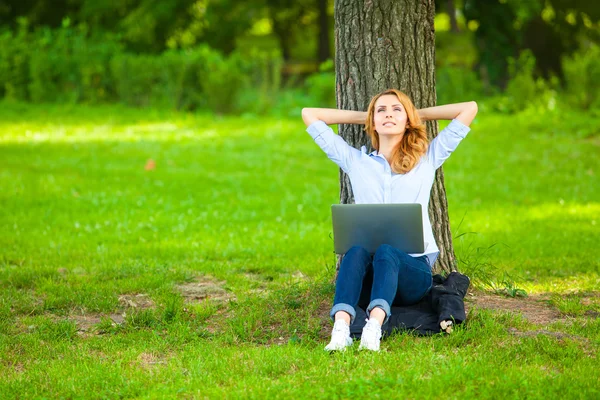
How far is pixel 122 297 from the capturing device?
20.4 ft

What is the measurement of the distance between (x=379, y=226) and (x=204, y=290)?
197 cm

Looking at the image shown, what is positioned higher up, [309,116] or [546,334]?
[309,116]

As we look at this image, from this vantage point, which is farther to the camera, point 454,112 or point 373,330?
point 454,112

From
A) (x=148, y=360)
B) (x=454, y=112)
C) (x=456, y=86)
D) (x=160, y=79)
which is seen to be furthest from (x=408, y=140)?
(x=160, y=79)

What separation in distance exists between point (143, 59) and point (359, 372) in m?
15.8

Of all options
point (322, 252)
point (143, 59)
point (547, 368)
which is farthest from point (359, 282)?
point (143, 59)

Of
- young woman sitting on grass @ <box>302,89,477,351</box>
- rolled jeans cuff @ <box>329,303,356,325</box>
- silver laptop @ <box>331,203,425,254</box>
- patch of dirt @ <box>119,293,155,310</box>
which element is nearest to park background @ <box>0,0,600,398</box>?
patch of dirt @ <box>119,293,155,310</box>

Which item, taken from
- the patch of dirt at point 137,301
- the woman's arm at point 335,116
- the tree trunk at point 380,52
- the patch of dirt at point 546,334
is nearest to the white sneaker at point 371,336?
the patch of dirt at point 546,334

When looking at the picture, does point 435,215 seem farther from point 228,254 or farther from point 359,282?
point 228,254

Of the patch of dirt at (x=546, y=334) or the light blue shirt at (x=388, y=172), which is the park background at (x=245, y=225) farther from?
the light blue shirt at (x=388, y=172)

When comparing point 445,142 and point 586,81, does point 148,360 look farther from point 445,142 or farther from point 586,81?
point 586,81

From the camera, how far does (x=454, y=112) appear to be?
545 centimetres

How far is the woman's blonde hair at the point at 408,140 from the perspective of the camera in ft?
17.3

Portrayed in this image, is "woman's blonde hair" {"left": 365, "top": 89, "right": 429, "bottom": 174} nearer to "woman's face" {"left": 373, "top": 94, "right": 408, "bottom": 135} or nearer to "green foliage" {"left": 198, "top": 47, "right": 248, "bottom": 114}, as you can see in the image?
"woman's face" {"left": 373, "top": 94, "right": 408, "bottom": 135}
